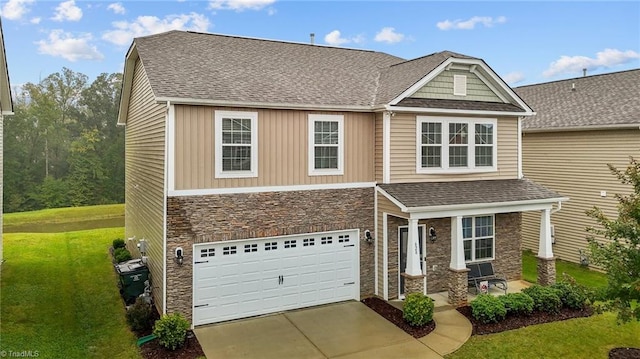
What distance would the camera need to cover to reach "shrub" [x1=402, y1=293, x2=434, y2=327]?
34.8 feet

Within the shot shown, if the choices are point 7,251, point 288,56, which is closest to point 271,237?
point 288,56

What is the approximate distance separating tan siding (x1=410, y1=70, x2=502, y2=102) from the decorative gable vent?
0.33 feet

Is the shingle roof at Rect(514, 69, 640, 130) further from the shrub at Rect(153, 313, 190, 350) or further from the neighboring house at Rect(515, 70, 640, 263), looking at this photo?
the shrub at Rect(153, 313, 190, 350)

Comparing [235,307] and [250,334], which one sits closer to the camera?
[250,334]

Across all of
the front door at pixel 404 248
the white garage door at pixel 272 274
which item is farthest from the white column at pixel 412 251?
the white garage door at pixel 272 274

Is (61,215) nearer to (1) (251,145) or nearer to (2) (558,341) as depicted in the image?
(1) (251,145)

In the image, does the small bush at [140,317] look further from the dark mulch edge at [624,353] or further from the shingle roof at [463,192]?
the dark mulch edge at [624,353]

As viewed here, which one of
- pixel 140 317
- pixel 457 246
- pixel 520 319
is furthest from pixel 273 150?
pixel 520 319

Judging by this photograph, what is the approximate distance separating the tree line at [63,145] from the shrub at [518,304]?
41.7m

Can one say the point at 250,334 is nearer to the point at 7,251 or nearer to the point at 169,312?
the point at 169,312

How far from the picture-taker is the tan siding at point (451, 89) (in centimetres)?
1337

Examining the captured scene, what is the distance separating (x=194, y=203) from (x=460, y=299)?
7698mm

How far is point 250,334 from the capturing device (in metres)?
10.3

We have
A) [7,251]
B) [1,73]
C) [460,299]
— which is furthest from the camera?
[7,251]
